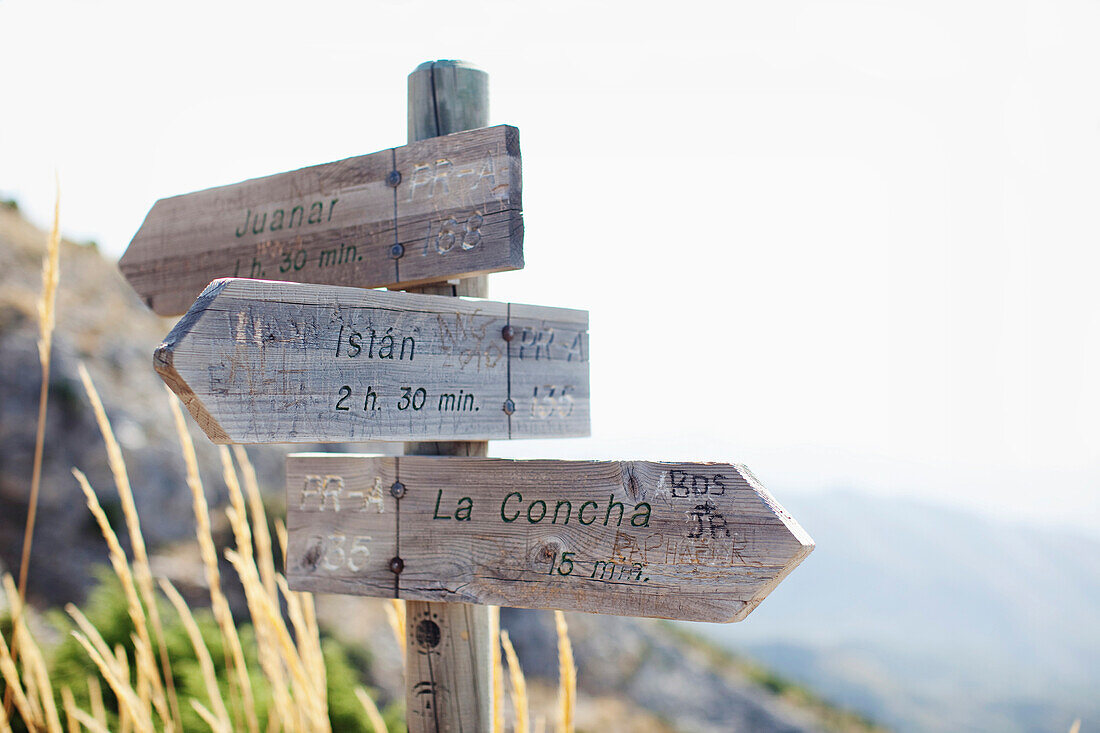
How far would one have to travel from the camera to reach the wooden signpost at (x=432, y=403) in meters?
1.10

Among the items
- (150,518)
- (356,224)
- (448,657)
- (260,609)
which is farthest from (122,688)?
(150,518)

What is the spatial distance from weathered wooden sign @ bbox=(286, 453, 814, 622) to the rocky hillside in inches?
231

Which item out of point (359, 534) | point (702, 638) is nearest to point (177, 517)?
point (359, 534)

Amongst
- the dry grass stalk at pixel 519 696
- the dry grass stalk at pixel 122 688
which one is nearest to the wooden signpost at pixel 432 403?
the dry grass stalk at pixel 519 696

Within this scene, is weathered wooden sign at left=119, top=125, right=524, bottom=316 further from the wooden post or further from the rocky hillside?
the rocky hillside

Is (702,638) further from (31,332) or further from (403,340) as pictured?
(403,340)

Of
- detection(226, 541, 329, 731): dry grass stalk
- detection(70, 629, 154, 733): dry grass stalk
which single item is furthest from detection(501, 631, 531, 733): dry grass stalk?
detection(70, 629, 154, 733): dry grass stalk

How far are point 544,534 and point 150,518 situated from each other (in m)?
7.45

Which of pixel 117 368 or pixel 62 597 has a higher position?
pixel 117 368

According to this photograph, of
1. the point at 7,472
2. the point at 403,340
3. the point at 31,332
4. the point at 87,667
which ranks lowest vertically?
the point at 87,667

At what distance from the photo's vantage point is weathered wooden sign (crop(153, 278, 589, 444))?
1.02 meters

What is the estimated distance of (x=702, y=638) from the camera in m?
13.4

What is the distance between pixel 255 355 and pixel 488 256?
1.49ft

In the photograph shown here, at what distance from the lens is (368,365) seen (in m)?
1.21
